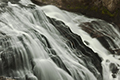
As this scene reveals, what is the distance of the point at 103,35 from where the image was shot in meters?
11.9

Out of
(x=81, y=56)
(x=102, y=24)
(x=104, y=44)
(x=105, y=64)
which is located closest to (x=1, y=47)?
(x=81, y=56)

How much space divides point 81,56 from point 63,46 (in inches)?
41.9

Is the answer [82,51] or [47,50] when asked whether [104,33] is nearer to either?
[82,51]

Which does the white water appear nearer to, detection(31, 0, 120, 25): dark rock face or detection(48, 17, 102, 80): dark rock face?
detection(48, 17, 102, 80): dark rock face

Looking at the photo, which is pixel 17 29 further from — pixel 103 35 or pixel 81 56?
pixel 103 35

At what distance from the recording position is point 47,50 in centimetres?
887

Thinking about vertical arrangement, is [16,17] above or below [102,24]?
above

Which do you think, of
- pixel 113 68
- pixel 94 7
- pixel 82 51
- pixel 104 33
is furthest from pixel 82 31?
pixel 113 68

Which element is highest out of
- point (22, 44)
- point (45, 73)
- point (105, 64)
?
point (22, 44)

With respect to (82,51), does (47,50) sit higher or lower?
higher

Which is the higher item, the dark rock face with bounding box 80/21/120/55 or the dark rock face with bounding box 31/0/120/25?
the dark rock face with bounding box 31/0/120/25

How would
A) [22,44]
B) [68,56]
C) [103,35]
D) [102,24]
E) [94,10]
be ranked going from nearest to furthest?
[22,44], [68,56], [103,35], [102,24], [94,10]

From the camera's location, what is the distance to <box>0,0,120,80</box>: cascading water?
24.9ft

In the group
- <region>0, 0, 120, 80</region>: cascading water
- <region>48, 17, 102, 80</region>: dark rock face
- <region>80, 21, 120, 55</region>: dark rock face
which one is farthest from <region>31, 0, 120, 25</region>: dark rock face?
<region>48, 17, 102, 80</region>: dark rock face
